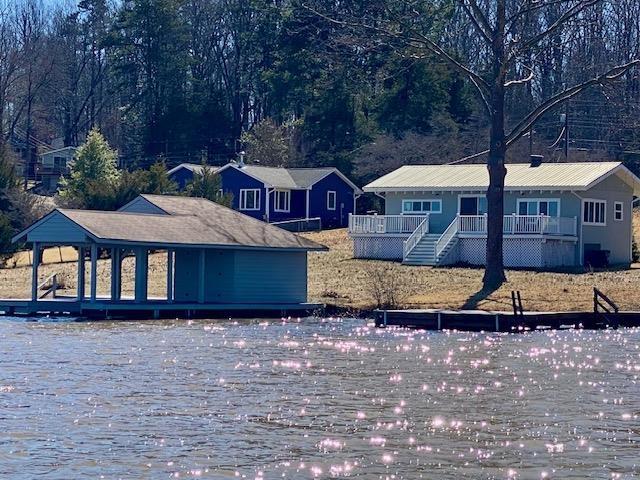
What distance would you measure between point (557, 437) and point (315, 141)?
76.7m

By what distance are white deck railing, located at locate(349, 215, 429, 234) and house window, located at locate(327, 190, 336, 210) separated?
62.6 ft

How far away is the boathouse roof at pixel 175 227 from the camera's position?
1879 inches

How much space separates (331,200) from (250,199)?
18.5 feet

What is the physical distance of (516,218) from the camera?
2505 inches

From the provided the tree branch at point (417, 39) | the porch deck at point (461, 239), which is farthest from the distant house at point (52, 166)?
the tree branch at point (417, 39)

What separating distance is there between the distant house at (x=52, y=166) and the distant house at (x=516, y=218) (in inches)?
2074

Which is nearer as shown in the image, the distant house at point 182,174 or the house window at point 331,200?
the house window at point 331,200

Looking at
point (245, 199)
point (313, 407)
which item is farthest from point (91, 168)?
point (313, 407)

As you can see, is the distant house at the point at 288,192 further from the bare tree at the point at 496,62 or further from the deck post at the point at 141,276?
the deck post at the point at 141,276

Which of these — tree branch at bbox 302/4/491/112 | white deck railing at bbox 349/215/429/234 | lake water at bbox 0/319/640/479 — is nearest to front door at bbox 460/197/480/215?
white deck railing at bbox 349/215/429/234

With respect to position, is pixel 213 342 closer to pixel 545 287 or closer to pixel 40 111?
pixel 545 287

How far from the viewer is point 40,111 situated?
128 meters

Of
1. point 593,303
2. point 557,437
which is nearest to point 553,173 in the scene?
point 593,303

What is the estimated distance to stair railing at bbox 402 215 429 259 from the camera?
65.5 meters
